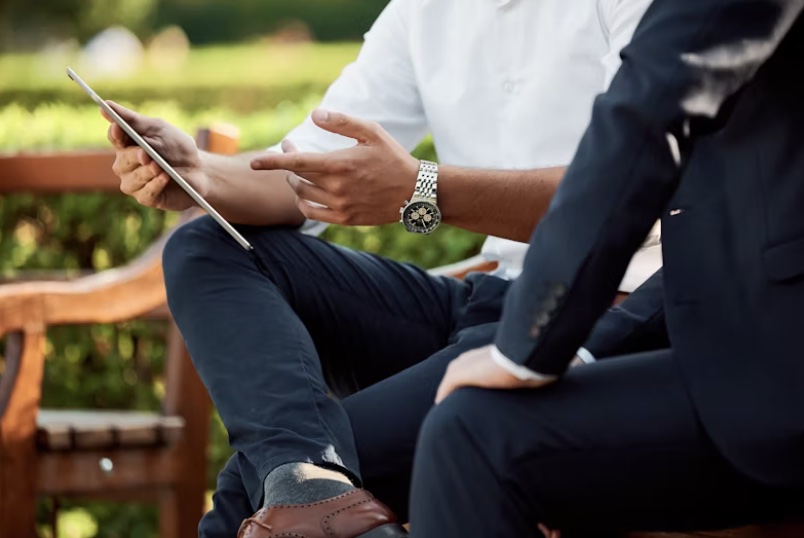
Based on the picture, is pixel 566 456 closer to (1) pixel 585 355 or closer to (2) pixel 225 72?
(1) pixel 585 355

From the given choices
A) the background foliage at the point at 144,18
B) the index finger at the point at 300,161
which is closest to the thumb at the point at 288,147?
the index finger at the point at 300,161

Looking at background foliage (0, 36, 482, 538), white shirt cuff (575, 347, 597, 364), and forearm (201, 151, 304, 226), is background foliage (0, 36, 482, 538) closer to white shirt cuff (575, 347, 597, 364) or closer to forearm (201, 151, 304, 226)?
forearm (201, 151, 304, 226)

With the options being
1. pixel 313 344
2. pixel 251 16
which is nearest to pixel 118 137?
pixel 313 344

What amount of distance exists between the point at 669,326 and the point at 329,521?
553 mm

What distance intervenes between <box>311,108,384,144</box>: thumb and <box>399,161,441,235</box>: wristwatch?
0.12 m

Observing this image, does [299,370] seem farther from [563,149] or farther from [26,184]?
[26,184]

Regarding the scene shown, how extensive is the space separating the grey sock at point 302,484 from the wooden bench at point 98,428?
4.30 ft

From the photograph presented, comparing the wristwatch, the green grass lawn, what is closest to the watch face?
the wristwatch

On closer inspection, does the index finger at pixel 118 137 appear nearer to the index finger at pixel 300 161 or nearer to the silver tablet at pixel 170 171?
the silver tablet at pixel 170 171

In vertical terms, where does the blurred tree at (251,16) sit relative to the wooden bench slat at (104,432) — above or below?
below

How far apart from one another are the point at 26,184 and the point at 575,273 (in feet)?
10.1

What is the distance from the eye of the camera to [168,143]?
2.28 metres

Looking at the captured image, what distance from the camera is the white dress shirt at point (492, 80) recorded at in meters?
2.26

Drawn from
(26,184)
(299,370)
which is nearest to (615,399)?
(299,370)
